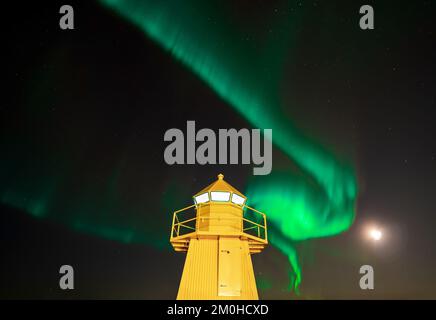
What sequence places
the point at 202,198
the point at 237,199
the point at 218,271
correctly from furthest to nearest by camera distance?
the point at 202,198, the point at 237,199, the point at 218,271

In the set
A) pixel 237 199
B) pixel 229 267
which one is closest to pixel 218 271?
pixel 229 267

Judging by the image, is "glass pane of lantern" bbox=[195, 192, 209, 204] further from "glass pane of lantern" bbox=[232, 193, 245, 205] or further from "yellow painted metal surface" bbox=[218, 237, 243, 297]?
"yellow painted metal surface" bbox=[218, 237, 243, 297]

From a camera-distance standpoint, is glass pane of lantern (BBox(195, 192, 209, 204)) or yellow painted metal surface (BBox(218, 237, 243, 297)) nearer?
yellow painted metal surface (BBox(218, 237, 243, 297))

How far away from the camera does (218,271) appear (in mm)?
18953

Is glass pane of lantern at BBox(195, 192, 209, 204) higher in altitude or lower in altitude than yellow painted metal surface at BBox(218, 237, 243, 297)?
higher

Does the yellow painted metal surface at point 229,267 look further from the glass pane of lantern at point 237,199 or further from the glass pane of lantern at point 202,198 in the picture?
the glass pane of lantern at point 202,198

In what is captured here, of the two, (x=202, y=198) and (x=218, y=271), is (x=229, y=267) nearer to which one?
(x=218, y=271)

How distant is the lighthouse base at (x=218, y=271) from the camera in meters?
18.8

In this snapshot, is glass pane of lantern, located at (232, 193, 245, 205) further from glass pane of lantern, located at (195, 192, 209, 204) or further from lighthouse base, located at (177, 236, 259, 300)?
lighthouse base, located at (177, 236, 259, 300)

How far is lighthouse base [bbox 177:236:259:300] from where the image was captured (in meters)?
18.8

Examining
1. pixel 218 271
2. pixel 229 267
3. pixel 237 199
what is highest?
pixel 237 199
